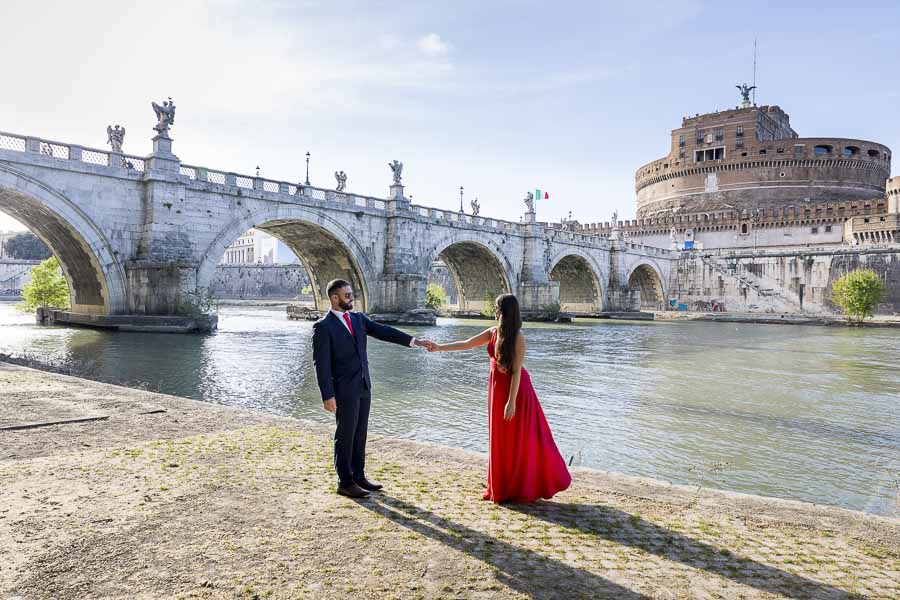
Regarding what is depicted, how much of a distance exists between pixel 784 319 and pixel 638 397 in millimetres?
42022

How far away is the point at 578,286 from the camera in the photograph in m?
57.9

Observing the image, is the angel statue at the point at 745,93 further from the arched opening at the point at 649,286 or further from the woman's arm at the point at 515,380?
the woman's arm at the point at 515,380

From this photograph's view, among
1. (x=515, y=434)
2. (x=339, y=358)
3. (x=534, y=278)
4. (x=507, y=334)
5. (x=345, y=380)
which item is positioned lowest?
(x=515, y=434)

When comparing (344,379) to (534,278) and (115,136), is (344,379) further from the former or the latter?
(534,278)

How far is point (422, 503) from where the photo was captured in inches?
179

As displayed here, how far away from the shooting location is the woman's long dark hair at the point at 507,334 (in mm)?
4691

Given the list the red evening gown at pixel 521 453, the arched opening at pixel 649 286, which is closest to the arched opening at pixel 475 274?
the arched opening at pixel 649 286

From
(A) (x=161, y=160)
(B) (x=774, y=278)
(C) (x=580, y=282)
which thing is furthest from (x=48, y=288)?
(B) (x=774, y=278)

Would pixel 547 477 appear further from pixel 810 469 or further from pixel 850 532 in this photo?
pixel 810 469

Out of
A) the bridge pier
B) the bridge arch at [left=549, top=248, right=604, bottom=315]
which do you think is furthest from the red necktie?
the bridge arch at [left=549, top=248, right=604, bottom=315]

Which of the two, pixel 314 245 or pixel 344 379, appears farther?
pixel 314 245

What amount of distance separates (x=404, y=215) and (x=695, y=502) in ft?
106

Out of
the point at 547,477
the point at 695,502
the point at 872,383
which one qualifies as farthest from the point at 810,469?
the point at 872,383

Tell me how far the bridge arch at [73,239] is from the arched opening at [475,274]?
76.0 feet
